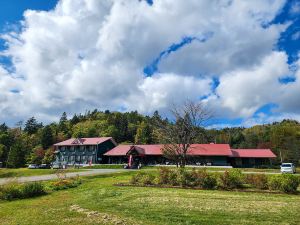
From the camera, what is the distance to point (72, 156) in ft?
241

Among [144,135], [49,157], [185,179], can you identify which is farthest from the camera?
[144,135]

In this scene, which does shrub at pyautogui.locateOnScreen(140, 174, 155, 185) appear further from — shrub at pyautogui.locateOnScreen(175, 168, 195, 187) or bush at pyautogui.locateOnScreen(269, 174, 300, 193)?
bush at pyautogui.locateOnScreen(269, 174, 300, 193)

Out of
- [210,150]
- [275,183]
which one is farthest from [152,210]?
[210,150]

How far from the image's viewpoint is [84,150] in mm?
71500

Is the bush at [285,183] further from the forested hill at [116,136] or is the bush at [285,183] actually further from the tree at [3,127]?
the tree at [3,127]

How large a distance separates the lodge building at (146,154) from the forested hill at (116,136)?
131 inches

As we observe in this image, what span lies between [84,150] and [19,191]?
58313mm

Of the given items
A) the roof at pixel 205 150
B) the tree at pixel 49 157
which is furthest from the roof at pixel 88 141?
the roof at pixel 205 150

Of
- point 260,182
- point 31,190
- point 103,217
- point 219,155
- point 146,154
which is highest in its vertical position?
point 146,154

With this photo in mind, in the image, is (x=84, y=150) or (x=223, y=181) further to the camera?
(x=84, y=150)

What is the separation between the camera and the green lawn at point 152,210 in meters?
9.19

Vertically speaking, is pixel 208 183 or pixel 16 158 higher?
pixel 16 158

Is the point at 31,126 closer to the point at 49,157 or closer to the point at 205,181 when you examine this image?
the point at 49,157

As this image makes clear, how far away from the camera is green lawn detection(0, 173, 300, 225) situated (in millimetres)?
9188
